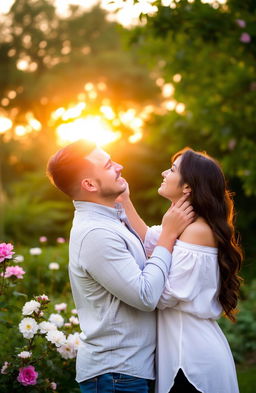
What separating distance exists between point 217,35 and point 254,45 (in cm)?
53

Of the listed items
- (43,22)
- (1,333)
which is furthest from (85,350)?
(43,22)

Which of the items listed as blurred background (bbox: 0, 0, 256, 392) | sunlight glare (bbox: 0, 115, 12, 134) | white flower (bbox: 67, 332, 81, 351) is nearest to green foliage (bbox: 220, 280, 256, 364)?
blurred background (bbox: 0, 0, 256, 392)

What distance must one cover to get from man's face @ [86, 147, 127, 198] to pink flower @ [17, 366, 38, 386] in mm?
1230

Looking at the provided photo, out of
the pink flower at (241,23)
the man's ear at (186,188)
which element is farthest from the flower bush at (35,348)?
the pink flower at (241,23)

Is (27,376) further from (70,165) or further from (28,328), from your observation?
(70,165)

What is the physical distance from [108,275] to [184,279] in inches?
15.4

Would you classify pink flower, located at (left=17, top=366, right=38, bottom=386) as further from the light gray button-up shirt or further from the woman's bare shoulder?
the woman's bare shoulder

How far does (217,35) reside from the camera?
6.95 meters

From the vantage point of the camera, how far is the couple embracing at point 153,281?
255 cm

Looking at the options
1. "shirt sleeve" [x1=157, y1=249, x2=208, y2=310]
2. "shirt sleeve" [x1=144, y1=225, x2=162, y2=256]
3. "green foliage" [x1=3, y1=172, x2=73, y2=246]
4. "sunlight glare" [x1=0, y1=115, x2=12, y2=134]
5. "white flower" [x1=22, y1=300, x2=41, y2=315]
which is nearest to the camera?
"shirt sleeve" [x1=157, y1=249, x2=208, y2=310]

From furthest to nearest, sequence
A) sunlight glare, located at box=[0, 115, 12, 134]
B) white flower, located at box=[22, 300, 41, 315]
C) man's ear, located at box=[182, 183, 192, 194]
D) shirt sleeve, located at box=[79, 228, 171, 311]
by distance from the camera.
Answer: sunlight glare, located at box=[0, 115, 12, 134]
white flower, located at box=[22, 300, 41, 315]
man's ear, located at box=[182, 183, 192, 194]
shirt sleeve, located at box=[79, 228, 171, 311]

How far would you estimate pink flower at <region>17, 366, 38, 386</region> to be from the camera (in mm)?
3219

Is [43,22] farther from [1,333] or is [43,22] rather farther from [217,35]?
[1,333]

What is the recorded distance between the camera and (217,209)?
277cm
